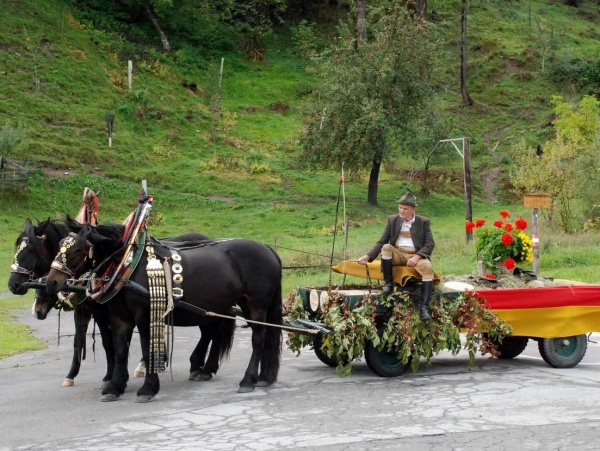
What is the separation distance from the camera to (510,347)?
1281cm

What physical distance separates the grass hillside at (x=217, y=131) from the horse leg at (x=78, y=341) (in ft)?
41.9

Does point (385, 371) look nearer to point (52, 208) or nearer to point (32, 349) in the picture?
point (32, 349)

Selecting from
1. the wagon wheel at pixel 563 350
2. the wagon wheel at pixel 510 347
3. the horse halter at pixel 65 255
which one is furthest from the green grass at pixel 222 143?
the horse halter at pixel 65 255

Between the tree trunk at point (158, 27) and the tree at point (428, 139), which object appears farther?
the tree trunk at point (158, 27)

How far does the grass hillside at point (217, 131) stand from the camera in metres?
33.7

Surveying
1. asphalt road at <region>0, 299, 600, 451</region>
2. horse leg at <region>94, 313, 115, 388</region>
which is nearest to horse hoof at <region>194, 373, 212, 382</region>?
asphalt road at <region>0, 299, 600, 451</region>

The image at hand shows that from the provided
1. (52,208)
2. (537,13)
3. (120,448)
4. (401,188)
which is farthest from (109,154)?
(537,13)

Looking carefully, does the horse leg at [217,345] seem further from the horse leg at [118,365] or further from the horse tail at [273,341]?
the horse leg at [118,365]

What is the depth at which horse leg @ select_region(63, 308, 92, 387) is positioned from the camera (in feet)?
37.0

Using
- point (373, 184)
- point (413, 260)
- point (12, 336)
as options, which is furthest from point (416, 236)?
point (373, 184)

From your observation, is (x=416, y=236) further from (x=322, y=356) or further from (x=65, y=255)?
(x=65, y=255)

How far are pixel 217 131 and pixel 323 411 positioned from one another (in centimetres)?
3432

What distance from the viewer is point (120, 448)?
330 inches

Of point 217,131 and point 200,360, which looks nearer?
point 200,360
